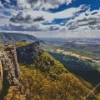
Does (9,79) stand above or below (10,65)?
below

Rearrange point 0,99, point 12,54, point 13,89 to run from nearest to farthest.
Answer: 1. point 0,99
2. point 13,89
3. point 12,54

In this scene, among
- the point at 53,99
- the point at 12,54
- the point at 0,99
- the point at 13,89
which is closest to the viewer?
the point at 0,99

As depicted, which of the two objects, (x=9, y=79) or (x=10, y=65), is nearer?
(x=9, y=79)

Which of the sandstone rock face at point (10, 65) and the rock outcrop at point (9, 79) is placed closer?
the rock outcrop at point (9, 79)

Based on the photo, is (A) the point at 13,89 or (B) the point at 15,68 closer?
(A) the point at 13,89

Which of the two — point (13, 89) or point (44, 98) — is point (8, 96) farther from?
point (44, 98)

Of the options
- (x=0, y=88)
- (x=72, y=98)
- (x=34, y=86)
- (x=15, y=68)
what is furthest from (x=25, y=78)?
(x=0, y=88)

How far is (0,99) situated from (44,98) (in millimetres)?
56727

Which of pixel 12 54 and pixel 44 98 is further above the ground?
pixel 12 54

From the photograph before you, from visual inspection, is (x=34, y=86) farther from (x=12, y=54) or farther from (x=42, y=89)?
(x=12, y=54)

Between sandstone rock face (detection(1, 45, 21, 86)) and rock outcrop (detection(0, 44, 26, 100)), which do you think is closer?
rock outcrop (detection(0, 44, 26, 100))

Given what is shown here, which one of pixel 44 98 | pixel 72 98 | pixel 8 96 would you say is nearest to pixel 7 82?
pixel 8 96

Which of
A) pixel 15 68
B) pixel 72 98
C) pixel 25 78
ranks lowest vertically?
pixel 72 98

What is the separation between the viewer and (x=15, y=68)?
7047 inches
